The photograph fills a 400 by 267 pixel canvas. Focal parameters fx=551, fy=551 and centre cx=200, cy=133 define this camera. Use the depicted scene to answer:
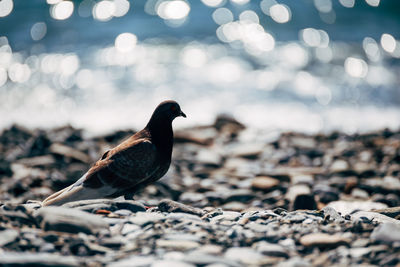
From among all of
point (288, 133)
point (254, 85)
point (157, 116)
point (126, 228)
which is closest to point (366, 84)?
point (254, 85)

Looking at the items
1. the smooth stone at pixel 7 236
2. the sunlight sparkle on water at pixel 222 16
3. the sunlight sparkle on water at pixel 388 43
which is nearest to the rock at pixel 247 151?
the smooth stone at pixel 7 236

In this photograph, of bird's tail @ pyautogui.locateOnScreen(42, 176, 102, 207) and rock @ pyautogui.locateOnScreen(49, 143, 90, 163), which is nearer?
bird's tail @ pyautogui.locateOnScreen(42, 176, 102, 207)

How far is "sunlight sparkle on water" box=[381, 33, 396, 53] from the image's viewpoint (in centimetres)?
2062

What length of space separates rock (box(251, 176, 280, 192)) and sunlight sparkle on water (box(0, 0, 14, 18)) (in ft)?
61.5

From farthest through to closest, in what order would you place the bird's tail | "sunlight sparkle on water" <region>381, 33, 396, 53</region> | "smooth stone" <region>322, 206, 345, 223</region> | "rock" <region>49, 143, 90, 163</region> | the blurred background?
"sunlight sparkle on water" <region>381, 33, 396, 53</region> < the blurred background < "rock" <region>49, 143, 90, 163</region> < the bird's tail < "smooth stone" <region>322, 206, 345, 223</region>

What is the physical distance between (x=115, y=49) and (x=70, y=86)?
150 inches

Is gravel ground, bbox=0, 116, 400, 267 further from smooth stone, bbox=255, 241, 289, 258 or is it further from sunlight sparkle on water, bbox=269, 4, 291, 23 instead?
sunlight sparkle on water, bbox=269, 4, 291, 23

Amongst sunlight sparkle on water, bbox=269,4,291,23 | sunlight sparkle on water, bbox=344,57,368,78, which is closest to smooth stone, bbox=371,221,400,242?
sunlight sparkle on water, bbox=344,57,368,78

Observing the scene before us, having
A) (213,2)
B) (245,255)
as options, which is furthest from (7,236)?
(213,2)

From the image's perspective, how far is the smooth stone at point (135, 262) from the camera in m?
4.04

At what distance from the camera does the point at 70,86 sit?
58.5 ft

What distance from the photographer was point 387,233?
4590 mm

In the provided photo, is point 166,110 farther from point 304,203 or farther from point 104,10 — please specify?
point 104,10

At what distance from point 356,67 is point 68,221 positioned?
1623cm
